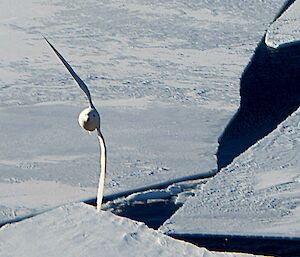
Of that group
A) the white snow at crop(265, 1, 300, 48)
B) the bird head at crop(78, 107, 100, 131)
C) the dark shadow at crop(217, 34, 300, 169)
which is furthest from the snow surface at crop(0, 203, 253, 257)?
the white snow at crop(265, 1, 300, 48)

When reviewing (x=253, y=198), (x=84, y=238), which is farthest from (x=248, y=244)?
(x=84, y=238)

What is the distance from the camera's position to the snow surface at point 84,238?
3.30 meters

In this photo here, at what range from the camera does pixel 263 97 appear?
5.08 meters

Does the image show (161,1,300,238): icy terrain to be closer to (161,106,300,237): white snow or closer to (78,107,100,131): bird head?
(161,106,300,237): white snow

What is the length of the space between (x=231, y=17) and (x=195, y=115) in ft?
5.29

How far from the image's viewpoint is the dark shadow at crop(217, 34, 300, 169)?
4590 millimetres

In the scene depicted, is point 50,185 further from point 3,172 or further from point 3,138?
point 3,138

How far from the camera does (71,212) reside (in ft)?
11.9

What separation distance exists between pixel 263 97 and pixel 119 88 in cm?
77

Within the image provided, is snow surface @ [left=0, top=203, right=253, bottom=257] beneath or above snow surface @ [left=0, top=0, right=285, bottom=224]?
above

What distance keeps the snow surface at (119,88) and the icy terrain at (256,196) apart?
7.8 inches

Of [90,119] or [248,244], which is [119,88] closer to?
[248,244]

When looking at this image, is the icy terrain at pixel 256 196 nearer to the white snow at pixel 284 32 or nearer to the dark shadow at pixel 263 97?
the dark shadow at pixel 263 97

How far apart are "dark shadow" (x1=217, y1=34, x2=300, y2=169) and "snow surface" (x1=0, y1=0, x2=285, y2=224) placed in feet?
0.20
